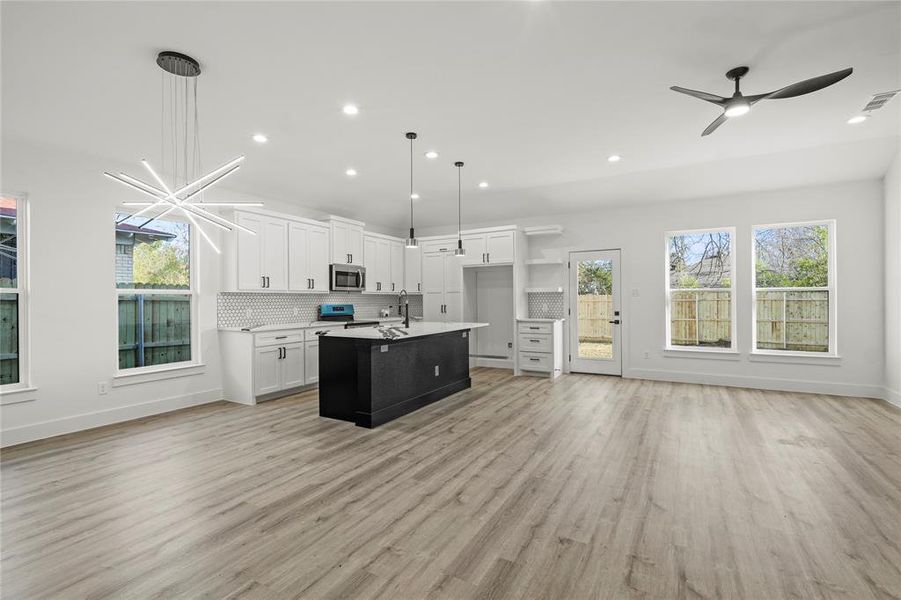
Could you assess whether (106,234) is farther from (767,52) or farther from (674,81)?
(767,52)

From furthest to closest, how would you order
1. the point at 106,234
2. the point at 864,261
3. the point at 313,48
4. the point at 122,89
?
1. the point at 864,261
2. the point at 106,234
3. the point at 122,89
4. the point at 313,48

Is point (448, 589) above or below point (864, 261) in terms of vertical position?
below

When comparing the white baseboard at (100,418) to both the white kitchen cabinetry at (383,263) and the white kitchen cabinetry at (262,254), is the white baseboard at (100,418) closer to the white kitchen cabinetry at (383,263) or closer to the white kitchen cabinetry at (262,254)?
the white kitchen cabinetry at (262,254)

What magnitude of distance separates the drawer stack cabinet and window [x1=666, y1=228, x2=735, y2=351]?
1703 millimetres

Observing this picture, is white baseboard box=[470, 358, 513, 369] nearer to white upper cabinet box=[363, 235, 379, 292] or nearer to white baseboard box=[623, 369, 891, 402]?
white baseboard box=[623, 369, 891, 402]

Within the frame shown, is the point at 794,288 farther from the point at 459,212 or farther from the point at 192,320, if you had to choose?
the point at 192,320

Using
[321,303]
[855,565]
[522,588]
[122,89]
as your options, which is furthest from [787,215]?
[122,89]

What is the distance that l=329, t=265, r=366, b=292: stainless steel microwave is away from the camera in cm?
678

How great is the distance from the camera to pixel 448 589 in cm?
191

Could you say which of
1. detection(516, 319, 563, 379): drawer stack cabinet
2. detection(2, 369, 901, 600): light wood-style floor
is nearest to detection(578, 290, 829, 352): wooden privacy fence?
detection(516, 319, 563, 379): drawer stack cabinet

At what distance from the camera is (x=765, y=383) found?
6012mm

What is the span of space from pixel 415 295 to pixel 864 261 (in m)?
6.80

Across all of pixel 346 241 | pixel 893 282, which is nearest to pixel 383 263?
pixel 346 241

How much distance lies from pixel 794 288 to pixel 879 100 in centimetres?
305
